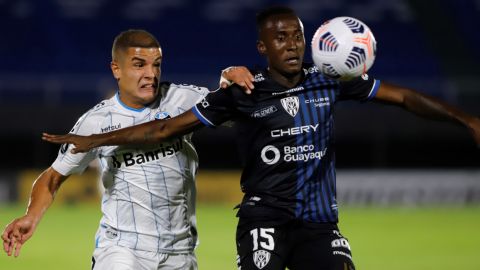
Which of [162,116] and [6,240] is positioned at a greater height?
[162,116]

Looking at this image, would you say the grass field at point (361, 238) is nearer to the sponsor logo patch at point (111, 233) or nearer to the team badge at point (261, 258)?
the sponsor logo patch at point (111, 233)

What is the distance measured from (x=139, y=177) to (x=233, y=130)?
11964 millimetres

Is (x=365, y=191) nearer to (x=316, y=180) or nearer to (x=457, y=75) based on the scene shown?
(x=457, y=75)

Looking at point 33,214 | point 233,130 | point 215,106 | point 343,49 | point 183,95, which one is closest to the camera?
point 343,49

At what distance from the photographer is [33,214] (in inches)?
162

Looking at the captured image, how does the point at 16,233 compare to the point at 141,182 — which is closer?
the point at 16,233

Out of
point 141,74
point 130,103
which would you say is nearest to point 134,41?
point 141,74

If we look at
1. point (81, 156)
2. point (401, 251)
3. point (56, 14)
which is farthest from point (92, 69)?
point (81, 156)

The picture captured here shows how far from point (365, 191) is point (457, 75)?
791 cm

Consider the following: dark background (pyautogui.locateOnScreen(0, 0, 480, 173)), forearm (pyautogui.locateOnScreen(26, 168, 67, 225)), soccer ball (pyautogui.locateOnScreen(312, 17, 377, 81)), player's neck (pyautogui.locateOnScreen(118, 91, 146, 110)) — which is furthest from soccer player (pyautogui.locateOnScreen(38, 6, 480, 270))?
dark background (pyautogui.locateOnScreen(0, 0, 480, 173))

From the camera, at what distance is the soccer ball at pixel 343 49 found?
3.65m

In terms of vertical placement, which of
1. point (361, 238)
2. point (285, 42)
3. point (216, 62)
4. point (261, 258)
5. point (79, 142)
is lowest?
point (361, 238)

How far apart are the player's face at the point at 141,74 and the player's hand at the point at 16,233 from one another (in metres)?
1.10

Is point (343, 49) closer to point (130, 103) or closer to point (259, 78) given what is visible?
point (259, 78)
